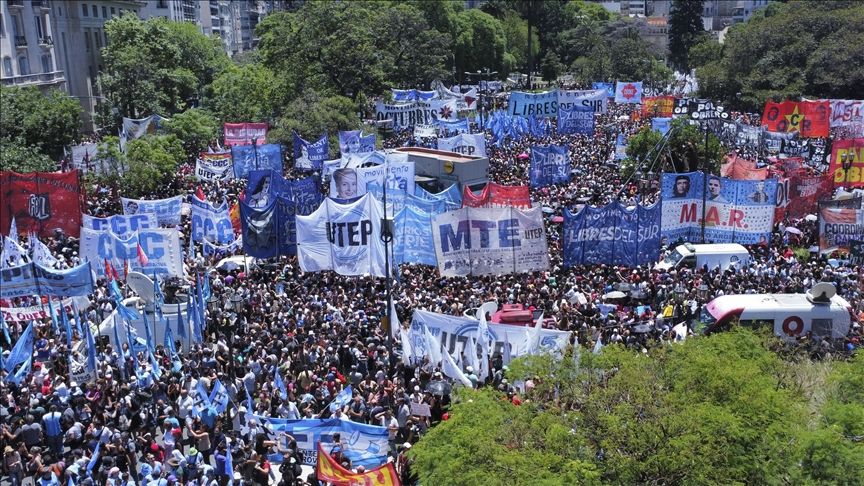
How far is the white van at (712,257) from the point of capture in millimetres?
24719

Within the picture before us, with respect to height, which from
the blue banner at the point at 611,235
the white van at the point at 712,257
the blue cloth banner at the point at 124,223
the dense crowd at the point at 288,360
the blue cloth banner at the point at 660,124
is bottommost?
the dense crowd at the point at 288,360

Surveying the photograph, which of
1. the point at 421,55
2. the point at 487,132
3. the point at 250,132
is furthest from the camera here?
the point at 421,55

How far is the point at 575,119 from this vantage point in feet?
152

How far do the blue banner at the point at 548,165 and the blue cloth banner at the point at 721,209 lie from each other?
991 centimetres

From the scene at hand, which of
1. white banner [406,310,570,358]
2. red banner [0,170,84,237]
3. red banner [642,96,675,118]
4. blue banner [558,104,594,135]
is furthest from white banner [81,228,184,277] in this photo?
red banner [642,96,675,118]

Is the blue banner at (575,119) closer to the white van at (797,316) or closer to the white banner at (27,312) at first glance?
the white van at (797,316)

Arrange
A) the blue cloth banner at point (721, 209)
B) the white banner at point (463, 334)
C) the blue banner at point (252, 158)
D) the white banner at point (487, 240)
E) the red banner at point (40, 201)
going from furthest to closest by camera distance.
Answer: the blue banner at point (252, 158)
the red banner at point (40, 201)
the blue cloth banner at point (721, 209)
the white banner at point (487, 240)
the white banner at point (463, 334)

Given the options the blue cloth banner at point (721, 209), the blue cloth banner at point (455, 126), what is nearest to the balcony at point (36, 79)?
the blue cloth banner at point (455, 126)

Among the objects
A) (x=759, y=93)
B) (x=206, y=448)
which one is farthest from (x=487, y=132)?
(x=206, y=448)

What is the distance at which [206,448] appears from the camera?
1543cm

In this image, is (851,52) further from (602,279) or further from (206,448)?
(206,448)

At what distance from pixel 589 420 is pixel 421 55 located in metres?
59.3

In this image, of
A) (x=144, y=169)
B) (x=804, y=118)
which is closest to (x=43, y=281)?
(x=144, y=169)

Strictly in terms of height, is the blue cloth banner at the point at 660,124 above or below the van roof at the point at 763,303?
above
